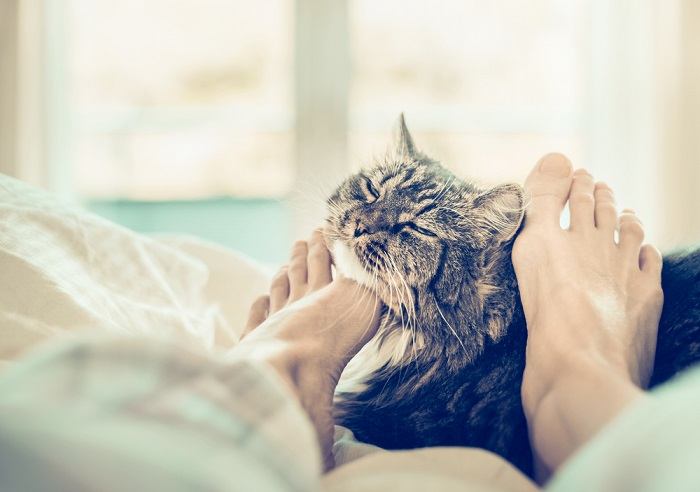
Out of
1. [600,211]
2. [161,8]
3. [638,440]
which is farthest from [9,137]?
[638,440]

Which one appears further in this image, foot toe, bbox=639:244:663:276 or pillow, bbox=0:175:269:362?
foot toe, bbox=639:244:663:276

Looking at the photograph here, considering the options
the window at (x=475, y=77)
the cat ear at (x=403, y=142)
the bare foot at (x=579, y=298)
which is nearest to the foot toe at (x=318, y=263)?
the cat ear at (x=403, y=142)

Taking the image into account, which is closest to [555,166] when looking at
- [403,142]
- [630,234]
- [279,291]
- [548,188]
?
[548,188]

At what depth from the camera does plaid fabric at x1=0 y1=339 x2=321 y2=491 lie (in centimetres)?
38

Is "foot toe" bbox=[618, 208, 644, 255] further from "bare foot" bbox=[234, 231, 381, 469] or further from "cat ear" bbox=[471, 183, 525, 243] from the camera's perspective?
"bare foot" bbox=[234, 231, 381, 469]

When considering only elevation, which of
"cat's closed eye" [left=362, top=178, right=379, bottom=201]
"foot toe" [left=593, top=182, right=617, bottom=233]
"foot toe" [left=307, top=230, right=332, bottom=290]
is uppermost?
"cat's closed eye" [left=362, top=178, right=379, bottom=201]

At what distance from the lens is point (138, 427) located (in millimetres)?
385

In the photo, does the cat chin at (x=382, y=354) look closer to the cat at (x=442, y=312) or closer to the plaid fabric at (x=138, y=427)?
the cat at (x=442, y=312)

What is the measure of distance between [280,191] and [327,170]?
290 millimetres

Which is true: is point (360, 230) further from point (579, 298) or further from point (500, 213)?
point (579, 298)

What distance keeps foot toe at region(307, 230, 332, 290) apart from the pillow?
0.16 meters

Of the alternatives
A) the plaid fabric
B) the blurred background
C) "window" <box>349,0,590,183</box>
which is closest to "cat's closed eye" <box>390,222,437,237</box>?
the plaid fabric

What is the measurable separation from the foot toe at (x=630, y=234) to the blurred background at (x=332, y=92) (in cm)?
141

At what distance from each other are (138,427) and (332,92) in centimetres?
234
